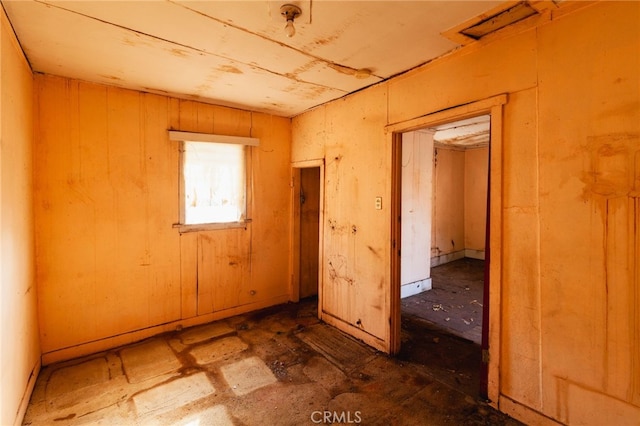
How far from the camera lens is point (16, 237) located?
6.94ft

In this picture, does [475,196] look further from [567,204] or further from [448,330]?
[567,204]

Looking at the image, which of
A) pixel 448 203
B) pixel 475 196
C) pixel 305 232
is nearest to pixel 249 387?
pixel 305 232

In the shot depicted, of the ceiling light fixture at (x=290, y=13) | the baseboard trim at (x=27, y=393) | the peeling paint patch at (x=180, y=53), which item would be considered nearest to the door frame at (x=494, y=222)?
the ceiling light fixture at (x=290, y=13)

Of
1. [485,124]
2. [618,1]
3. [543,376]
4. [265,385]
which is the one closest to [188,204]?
[265,385]

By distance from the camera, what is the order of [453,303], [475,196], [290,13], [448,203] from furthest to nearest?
[475,196], [448,203], [453,303], [290,13]

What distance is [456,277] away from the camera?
18.5ft

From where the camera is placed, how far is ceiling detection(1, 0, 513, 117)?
1791 millimetres

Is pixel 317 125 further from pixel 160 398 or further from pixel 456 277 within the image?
pixel 456 277

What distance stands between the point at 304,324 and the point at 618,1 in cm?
369

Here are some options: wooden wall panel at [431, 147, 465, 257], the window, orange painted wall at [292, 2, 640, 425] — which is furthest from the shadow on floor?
the window

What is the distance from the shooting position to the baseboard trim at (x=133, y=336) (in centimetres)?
291

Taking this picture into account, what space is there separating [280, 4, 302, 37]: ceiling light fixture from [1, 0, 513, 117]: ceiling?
4 centimetres

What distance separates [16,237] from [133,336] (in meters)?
1.65

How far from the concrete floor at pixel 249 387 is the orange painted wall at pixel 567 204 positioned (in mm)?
553
